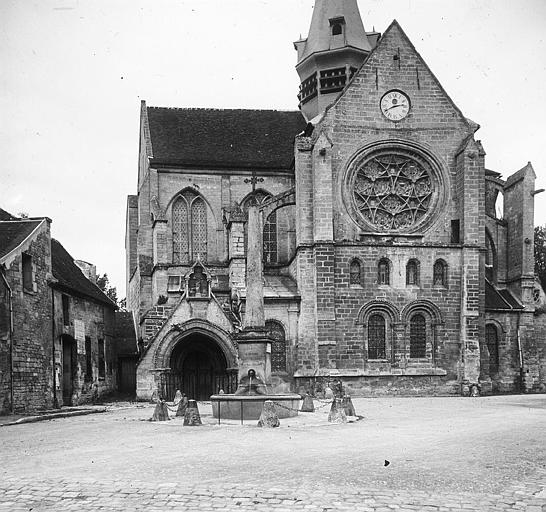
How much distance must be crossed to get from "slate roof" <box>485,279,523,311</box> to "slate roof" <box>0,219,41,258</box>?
2164 centimetres

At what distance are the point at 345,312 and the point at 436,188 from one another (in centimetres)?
760

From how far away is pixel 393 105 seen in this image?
35375 millimetres

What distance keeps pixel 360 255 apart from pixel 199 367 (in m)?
9.20

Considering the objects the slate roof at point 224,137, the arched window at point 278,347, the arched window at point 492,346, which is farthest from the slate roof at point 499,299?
the slate roof at point 224,137

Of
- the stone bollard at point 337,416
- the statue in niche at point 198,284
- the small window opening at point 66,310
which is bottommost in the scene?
the stone bollard at point 337,416

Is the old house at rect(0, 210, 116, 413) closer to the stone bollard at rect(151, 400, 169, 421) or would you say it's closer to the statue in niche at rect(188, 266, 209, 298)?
the statue in niche at rect(188, 266, 209, 298)

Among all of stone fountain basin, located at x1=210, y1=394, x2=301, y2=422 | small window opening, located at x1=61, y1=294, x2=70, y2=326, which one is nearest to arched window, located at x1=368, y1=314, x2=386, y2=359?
small window opening, located at x1=61, y1=294, x2=70, y2=326

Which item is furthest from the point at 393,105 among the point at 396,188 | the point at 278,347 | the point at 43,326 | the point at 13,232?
the point at 43,326

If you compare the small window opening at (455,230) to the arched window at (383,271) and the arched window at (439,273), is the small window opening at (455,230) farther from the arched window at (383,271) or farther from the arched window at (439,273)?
the arched window at (383,271)

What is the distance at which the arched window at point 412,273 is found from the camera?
34531 mm

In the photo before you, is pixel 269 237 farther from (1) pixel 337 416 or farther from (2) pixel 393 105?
(1) pixel 337 416

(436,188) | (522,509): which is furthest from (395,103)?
(522,509)

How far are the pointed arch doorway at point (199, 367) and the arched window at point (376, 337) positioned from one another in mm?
6577

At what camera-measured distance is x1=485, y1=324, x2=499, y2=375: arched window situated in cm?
3684
